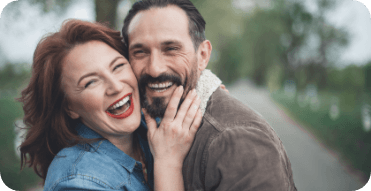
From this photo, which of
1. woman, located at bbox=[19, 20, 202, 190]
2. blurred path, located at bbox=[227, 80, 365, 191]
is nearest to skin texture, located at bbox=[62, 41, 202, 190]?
woman, located at bbox=[19, 20, 202, 190]

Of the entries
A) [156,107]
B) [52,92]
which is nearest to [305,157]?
[156,107]

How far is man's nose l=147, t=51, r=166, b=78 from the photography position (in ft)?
4.95

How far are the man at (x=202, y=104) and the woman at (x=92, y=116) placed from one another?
10cm

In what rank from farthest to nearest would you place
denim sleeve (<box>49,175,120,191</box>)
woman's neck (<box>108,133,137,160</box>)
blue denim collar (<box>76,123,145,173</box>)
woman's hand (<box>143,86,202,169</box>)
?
woman's neck (<box>108,133,137,160</box>)
blue denim collar (<box>76,123,145,173</box>)
woman's hand (<box>143,86,202,169</box>)
denim sleeve (<box>49,175,120,191</box>)

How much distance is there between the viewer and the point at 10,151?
12.2ft

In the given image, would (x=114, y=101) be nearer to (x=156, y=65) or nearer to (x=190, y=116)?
(x=156, y=65)

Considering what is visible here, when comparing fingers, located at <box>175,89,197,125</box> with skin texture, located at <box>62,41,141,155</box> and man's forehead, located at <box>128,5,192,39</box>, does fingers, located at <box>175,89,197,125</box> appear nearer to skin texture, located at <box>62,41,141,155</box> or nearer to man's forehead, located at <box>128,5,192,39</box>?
skin texture, located at <box>62,41,141,155</box>

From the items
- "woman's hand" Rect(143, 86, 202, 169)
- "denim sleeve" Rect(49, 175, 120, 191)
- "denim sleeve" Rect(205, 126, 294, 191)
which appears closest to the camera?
"denim sleeve" Rect(205, 126, 294, 191)

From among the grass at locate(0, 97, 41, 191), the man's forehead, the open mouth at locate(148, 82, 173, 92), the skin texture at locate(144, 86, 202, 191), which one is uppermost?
the man's forehead

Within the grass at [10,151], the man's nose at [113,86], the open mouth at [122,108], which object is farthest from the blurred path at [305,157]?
the grass at [10,151]

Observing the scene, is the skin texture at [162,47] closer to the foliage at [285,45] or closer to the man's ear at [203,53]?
the man's ear at [203,53]

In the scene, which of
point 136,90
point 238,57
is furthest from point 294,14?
point 136,90

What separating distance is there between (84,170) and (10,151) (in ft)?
11.6

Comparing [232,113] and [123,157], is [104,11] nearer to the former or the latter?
[123,157]
